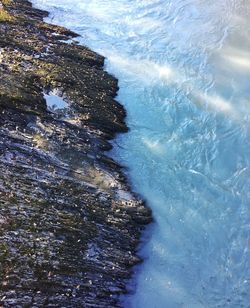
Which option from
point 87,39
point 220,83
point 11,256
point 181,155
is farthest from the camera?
point 87,39

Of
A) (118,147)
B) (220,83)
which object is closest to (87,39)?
(220,83)

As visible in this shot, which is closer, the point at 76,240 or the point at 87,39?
the point at 76,240

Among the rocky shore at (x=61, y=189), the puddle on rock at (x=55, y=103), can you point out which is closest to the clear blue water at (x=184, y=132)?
the rocky shore at (x=61, y=189)

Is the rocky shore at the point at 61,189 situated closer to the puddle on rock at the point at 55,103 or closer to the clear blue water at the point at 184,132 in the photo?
the puddle on rock at the point at 55,103

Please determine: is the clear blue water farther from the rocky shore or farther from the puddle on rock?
the puddle on rock

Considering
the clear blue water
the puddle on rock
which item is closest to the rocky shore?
the puddle on rock

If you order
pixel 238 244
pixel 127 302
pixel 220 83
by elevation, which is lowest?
pixel 127 302

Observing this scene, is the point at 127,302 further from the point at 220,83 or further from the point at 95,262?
the point at 220,83
